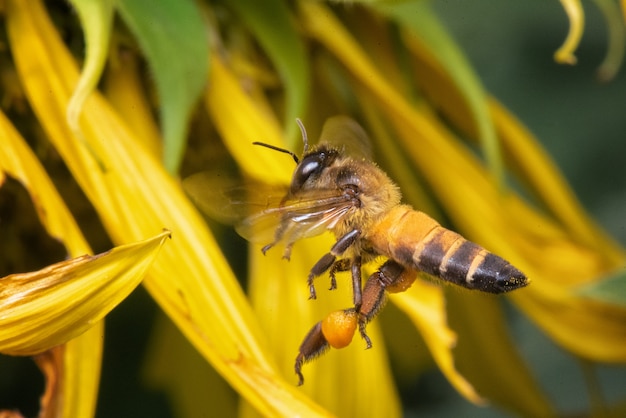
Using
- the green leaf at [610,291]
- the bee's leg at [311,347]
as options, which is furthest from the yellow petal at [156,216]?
the green leaf at [610,291]

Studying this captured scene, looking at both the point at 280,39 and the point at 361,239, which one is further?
the point at 280,39

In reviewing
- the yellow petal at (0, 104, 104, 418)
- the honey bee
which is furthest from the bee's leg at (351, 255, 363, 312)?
the yellow petal at (0, 104, 104, 418)

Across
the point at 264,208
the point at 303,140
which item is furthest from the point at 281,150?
the point at 264,208

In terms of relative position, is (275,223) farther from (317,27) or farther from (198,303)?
(317,27)

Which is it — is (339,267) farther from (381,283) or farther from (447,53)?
(447,53)

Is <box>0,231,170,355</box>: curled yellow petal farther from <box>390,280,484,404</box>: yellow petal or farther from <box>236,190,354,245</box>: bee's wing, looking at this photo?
<box>390,280,484,404</box>: yellow petal

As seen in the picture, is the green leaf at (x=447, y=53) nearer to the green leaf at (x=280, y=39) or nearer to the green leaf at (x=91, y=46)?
the green leaf at (x=280, y=39)

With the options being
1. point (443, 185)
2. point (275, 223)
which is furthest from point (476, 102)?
point (275, 223)
